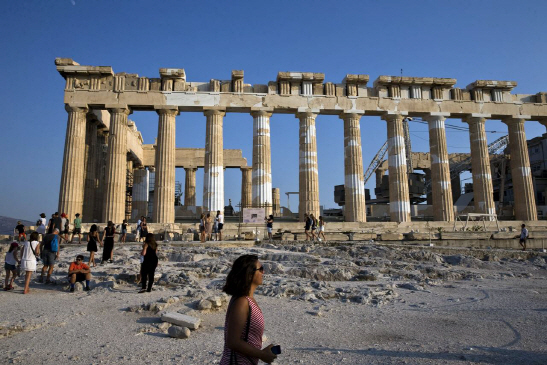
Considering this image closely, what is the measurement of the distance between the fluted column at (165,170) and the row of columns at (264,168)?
0.06m

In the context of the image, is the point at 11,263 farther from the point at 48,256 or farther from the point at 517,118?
the point at 517,118

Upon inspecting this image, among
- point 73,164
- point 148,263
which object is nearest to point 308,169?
point 73,164

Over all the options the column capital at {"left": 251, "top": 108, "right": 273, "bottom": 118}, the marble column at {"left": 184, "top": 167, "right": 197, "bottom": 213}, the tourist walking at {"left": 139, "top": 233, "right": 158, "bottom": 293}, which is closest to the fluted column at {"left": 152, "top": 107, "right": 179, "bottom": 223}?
the column capital at {"left": 251, "top": 108, "right": 273, "bottom": 118}

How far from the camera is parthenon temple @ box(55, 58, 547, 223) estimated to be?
25.4 metres

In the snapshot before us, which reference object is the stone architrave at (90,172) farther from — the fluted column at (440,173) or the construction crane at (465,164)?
the construction crane at (465,164)

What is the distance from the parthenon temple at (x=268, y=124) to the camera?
25.4 m

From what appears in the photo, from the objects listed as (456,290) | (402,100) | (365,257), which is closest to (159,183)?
(365,257)

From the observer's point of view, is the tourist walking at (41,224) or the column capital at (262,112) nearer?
the tourist walking at (41,224)

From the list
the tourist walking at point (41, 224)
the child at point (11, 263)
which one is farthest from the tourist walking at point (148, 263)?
the tourist walking at point (41, 224)

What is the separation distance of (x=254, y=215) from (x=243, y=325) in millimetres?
21050

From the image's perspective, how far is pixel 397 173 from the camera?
27.4 m

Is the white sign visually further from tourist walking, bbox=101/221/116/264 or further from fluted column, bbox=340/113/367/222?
tourist walking, bbox=101/221/116/264

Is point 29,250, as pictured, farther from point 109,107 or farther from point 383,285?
point 109,107

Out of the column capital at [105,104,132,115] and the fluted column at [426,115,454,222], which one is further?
the fluted column at [426,115,454,222]
